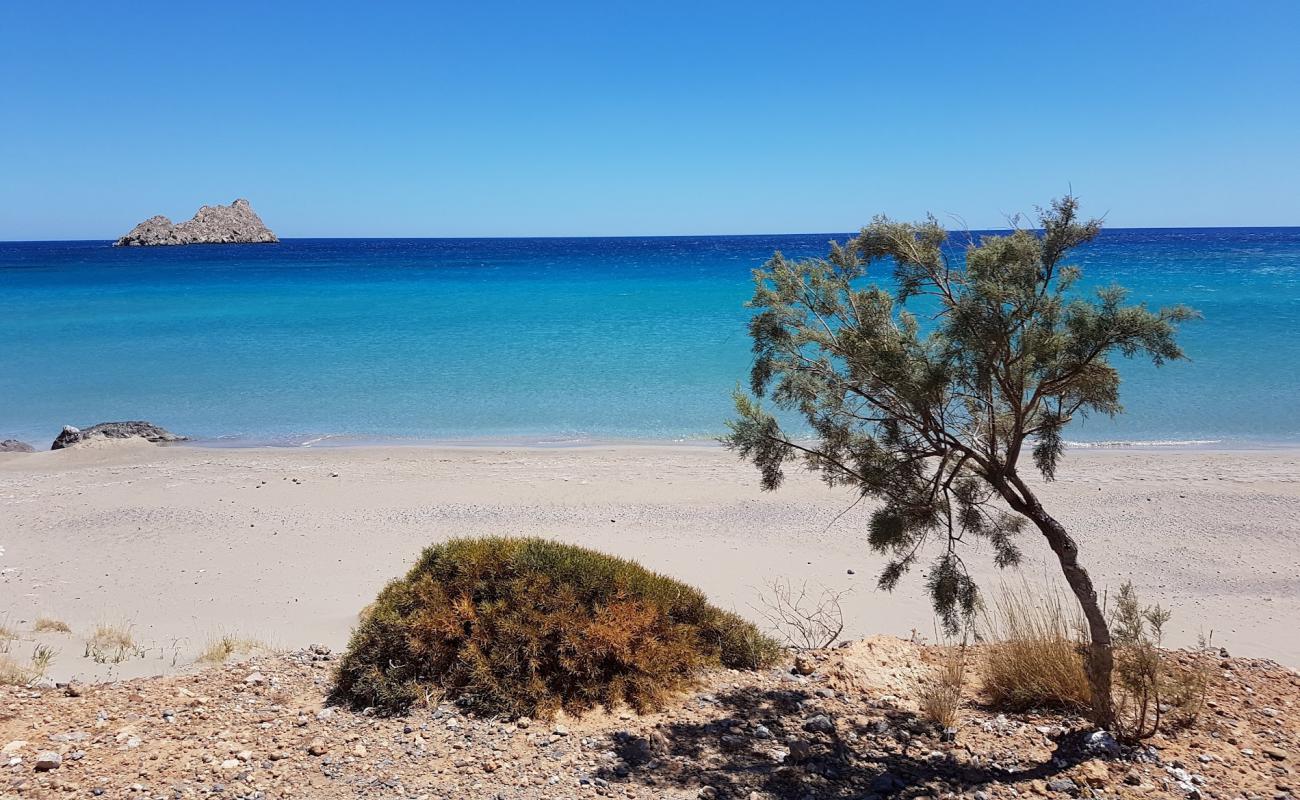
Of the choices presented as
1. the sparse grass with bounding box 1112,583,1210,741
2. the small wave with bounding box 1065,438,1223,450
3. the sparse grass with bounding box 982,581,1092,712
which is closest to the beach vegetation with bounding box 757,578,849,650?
the sparse grass with bounding box 982,581,1092,712

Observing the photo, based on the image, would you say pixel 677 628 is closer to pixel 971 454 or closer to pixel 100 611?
pixel 971 454

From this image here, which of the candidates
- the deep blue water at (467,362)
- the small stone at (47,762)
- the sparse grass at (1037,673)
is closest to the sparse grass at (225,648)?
the small stone at (47,762)

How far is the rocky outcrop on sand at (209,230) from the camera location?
130250 mm

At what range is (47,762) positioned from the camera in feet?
15.2

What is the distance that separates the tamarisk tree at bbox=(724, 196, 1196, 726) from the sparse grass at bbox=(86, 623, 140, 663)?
582 cm

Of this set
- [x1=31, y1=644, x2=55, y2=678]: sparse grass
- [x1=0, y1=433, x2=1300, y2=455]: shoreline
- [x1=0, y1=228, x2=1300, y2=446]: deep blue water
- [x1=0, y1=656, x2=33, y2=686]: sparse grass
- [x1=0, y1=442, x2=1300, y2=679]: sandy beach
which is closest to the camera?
[x1=0, y1=656, x2=33, y2=686]: sparse grass

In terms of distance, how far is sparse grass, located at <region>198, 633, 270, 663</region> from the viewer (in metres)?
6.81

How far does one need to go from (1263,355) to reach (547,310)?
95.0 ft

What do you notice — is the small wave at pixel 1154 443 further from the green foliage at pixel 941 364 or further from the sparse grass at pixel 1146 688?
the green foliage at pixel 941 364

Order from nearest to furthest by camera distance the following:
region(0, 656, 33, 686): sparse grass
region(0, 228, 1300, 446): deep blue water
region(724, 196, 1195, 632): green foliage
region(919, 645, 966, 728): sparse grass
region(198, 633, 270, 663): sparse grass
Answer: region(724, 196, 1195, 632): green foliage < region(919, 645, 966, 728): sparse grass < region(0, 656, 33, 686): sparse grass < region(198, 633, 270, 663): sparse grass < region(0, 228, 1300, 446): deep blue water

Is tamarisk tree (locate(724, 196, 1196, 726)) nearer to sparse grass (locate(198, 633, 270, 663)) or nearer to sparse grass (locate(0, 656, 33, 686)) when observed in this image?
sparse grass (locate(198, 633, 270, 663))

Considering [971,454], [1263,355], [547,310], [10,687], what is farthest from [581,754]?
[547,310]

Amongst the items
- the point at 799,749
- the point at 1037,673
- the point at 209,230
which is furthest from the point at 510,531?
the point at 209,230

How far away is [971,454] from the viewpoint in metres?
4.54
